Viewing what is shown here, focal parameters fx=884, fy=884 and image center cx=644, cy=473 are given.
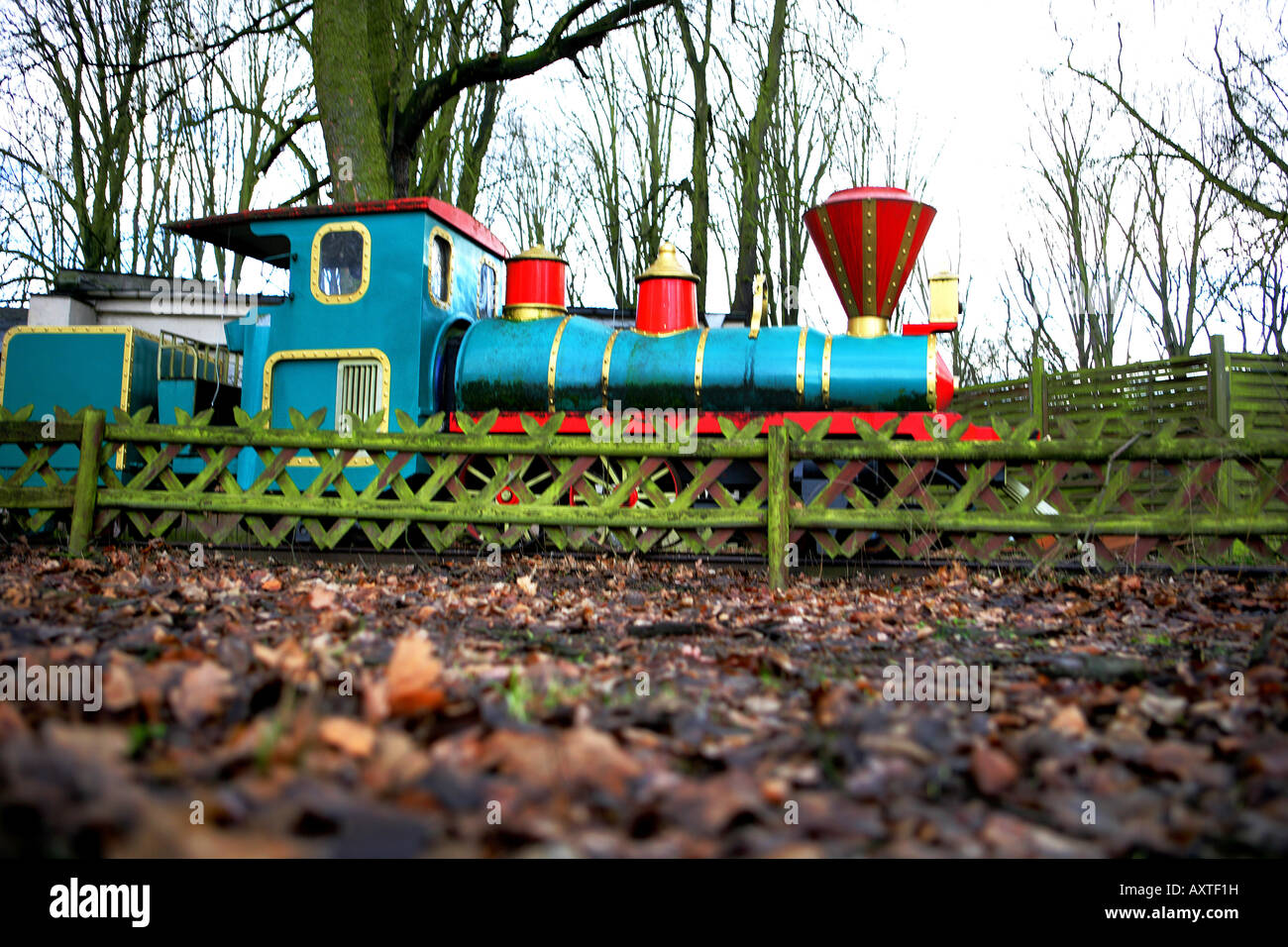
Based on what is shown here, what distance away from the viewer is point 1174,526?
5.27 meters

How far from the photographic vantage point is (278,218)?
768cm

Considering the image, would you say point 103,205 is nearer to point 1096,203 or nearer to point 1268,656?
point 1268,656

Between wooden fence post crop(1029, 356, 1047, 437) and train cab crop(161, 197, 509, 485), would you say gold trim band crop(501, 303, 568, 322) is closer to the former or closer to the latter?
train cab crop(161, 197, 509, 485)

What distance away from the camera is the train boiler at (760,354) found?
6.90 meters

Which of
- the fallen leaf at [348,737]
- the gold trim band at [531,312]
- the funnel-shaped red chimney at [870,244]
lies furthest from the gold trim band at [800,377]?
the fallen leaf at [348,737]

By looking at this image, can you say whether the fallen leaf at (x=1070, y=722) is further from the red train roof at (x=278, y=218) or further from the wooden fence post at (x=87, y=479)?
the red train roof at (x=278, y=218)

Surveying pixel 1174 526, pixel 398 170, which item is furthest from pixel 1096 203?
pixel 1174 526

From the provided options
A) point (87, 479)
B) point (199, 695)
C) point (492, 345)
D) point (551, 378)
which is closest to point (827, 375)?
point (551, 378)

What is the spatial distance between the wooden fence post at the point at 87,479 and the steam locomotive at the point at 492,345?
3.57 ft

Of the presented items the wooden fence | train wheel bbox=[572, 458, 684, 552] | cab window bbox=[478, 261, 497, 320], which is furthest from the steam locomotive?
the wooden fence

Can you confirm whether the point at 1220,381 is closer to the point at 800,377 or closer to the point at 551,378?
the point at 800,377

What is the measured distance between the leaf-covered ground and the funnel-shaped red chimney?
4.21 m

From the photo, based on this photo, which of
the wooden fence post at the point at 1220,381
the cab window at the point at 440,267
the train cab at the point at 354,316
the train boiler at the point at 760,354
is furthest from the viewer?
the wooden fence post at the point at 1220,381

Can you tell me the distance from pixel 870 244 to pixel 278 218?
5.03 m
